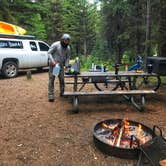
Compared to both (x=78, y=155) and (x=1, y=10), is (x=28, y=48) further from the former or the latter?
(x=78, y=155)

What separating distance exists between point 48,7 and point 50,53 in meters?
21.5

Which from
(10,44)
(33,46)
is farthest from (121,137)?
(33,46)

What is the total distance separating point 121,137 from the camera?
13.8 feet

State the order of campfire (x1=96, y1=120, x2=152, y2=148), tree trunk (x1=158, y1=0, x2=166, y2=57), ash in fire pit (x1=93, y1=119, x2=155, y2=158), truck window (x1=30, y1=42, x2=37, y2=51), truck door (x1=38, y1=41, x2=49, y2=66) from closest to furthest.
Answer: ash in fire pit (x1=93, y1=119, x2=155, y2=158) < campfire (x1=96, y1=120, x2=152, y2=148) < tree trunk (x1=158, y1=0, x2=166, y2=57) < truck window (x1=30, y1=42, x2=37, y2=51) < truck door (x1=38, y1=41, x2=49, y2=66)

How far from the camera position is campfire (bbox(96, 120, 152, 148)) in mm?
4016

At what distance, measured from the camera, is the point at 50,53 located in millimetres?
6863

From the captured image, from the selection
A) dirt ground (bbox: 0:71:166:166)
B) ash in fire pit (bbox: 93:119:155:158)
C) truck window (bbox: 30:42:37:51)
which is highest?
truck window (bbox: 30:42:37:51)

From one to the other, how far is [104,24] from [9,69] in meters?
8.35

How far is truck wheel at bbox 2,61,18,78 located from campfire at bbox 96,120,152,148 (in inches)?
322

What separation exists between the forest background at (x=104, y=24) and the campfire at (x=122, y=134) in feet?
17.2

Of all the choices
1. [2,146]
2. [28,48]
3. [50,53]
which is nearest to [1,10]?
[28,48]

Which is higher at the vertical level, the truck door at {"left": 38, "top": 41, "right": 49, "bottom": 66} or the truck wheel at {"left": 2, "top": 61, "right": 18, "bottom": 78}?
the truck door at {"left": 38, "top": 41, "right": 49, "bottom": 66}

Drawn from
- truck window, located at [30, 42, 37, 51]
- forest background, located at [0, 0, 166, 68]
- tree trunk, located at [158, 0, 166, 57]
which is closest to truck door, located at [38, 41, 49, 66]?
truck window, located at [30, 42, 37, 51]

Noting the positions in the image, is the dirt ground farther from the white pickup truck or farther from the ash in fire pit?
the white pickup truck
